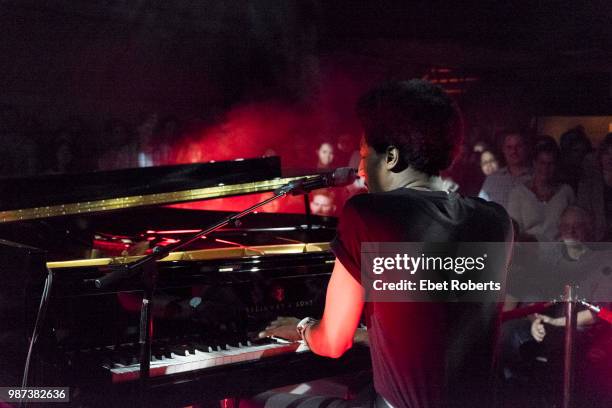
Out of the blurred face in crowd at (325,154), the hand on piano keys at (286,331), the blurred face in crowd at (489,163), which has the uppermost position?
the blurred face in crowd at (325,154)

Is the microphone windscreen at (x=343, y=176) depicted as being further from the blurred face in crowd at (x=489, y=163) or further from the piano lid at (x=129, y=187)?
the blurred face in crowd at (x=489, y=163)

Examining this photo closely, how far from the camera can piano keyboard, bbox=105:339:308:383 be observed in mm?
2311

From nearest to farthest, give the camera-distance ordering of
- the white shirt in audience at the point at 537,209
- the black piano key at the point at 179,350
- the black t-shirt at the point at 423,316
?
the black t-shirt at the point at 423,316, the black piano key at the point at 179,350, the white shirt in audience at the point at 537,209

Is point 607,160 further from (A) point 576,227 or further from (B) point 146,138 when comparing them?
(B) point 146,138

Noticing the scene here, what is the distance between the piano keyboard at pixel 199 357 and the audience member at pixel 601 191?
3.21 m

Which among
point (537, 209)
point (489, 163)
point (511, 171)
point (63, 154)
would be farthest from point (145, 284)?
point (63, 154)

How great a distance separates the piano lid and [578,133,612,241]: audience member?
2943 millimetres

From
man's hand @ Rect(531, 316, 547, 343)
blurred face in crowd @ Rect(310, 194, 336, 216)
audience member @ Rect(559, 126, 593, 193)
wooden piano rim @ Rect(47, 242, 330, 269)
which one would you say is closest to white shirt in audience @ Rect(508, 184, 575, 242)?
audience member @ Rect(559, 126, 593, 193)

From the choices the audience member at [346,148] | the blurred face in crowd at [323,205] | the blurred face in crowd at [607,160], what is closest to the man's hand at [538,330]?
the blurred face in crowd at [607,160]

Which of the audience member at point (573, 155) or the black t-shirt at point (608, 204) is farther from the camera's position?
the audience member at point (573, 155)

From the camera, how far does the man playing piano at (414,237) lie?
5.41 feet

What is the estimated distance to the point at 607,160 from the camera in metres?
5.05

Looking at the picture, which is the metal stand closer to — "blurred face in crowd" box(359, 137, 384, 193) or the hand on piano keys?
the hand on piano keys

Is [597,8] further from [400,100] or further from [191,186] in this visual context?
[400,100]
